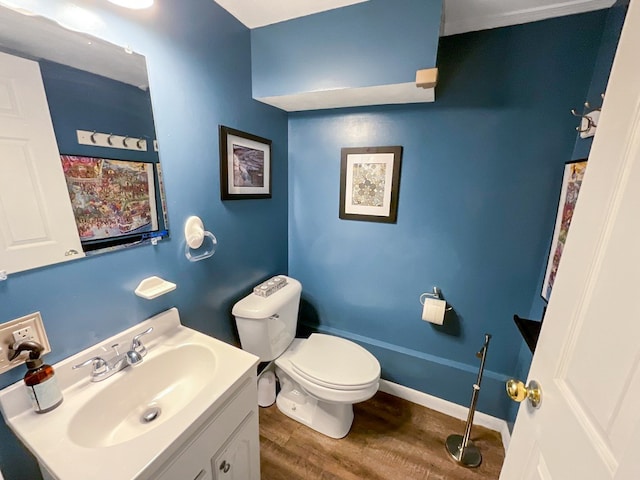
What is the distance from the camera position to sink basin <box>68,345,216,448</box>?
2.64 feet

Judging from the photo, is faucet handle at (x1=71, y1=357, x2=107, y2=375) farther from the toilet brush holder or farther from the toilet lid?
the toilet brush holder

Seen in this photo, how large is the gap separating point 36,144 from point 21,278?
377 mm

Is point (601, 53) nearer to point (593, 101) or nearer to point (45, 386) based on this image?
point (593, 101)

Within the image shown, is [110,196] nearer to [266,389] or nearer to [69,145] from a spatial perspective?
[69,145]

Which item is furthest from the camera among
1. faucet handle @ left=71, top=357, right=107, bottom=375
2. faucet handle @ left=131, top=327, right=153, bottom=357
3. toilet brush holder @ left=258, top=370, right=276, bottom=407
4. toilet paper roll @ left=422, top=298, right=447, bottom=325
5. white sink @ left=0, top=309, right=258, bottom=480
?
toilet brush holder @ left=258, top=370, right=276, bottom=407

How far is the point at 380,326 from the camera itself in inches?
72.9

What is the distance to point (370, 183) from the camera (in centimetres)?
167

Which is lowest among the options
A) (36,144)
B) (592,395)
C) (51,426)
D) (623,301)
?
(51,426)

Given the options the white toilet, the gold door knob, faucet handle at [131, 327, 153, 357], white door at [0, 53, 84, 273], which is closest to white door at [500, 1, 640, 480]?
the gold door knob

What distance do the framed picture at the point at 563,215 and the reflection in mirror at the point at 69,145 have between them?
5.78ft

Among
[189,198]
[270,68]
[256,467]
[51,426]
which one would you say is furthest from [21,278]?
[270,68]

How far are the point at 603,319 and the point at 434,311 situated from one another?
112 centimetres

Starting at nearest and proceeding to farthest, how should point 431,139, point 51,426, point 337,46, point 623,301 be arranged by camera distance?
point 623,301 → point 51,426 → point 337,46 → point 431,139

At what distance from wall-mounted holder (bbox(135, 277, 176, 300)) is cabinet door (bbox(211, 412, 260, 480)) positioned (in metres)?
0.58
